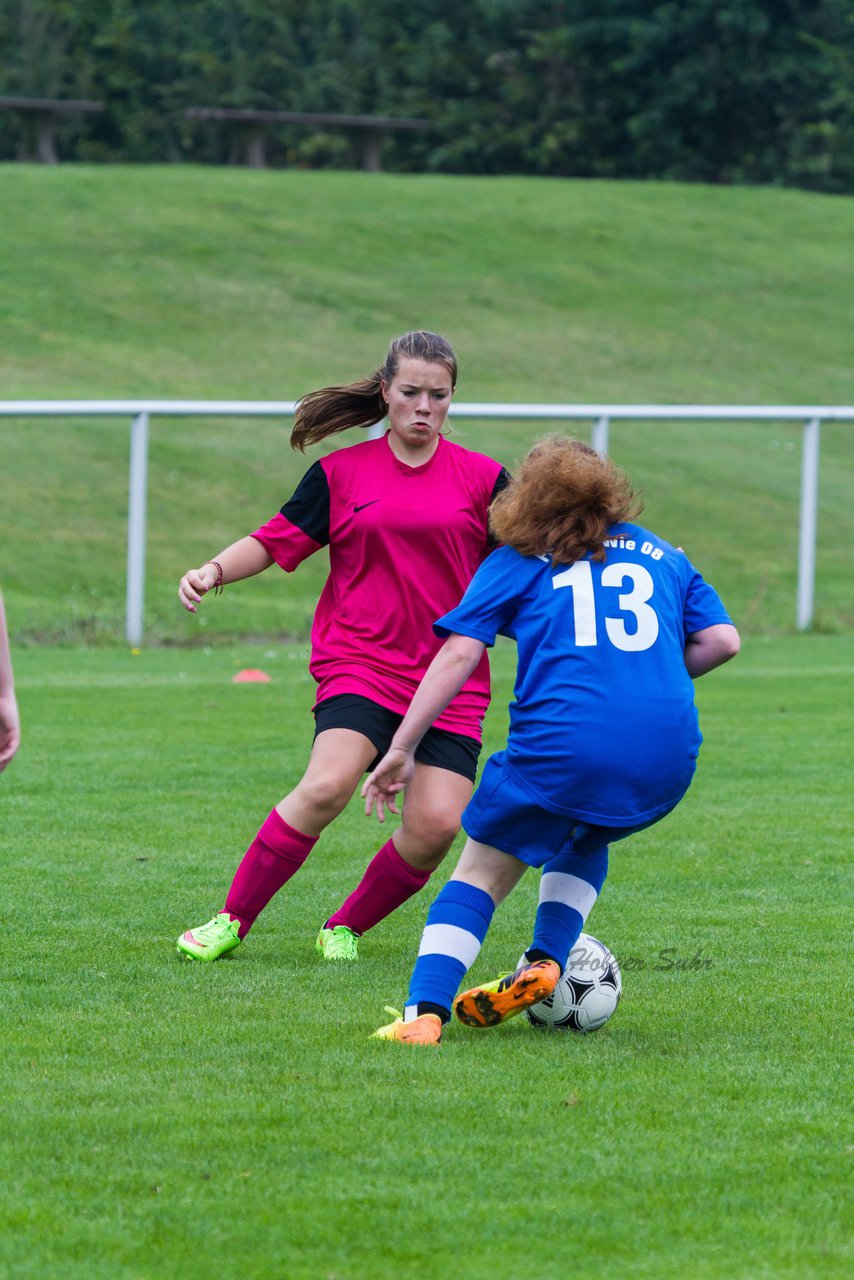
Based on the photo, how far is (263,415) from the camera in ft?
46.8

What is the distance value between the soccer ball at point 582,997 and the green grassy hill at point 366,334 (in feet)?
32.8

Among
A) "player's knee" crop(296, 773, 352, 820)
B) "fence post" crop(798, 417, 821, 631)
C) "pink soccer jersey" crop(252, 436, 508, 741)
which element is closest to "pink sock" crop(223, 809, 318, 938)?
"player's knee" crop(296, 773, 352, 820)

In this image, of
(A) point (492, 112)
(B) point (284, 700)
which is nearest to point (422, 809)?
(B) point (284, 700)

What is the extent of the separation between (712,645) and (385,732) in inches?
47.0

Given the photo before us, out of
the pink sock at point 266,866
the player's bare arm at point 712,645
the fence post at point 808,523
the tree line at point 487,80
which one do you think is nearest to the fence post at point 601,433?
the fence post at point 808,523

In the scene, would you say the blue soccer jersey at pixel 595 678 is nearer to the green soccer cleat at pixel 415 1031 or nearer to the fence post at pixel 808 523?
the green soccer cleat at pixel 415 1031

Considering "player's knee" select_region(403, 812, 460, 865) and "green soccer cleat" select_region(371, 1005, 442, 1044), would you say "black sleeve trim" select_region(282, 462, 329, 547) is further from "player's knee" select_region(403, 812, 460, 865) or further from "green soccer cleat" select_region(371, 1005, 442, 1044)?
"green soccer cleat" select_region(371, 1005, 442, 1044)

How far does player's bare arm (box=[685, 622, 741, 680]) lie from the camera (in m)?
4.67

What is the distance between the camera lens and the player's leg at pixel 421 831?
546 centimetres

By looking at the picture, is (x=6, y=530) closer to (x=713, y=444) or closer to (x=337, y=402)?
(x=713, y=444)

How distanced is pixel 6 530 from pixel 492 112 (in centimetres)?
Result: 3471

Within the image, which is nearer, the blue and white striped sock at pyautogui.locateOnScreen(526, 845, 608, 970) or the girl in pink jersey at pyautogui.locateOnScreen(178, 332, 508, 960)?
the blue and white striped sock at pyautogui.locateOnScreen(526, 845, 608, 970)

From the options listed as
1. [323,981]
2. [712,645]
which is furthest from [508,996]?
[712,645]

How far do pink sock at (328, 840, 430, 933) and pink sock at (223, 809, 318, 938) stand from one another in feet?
0.70
